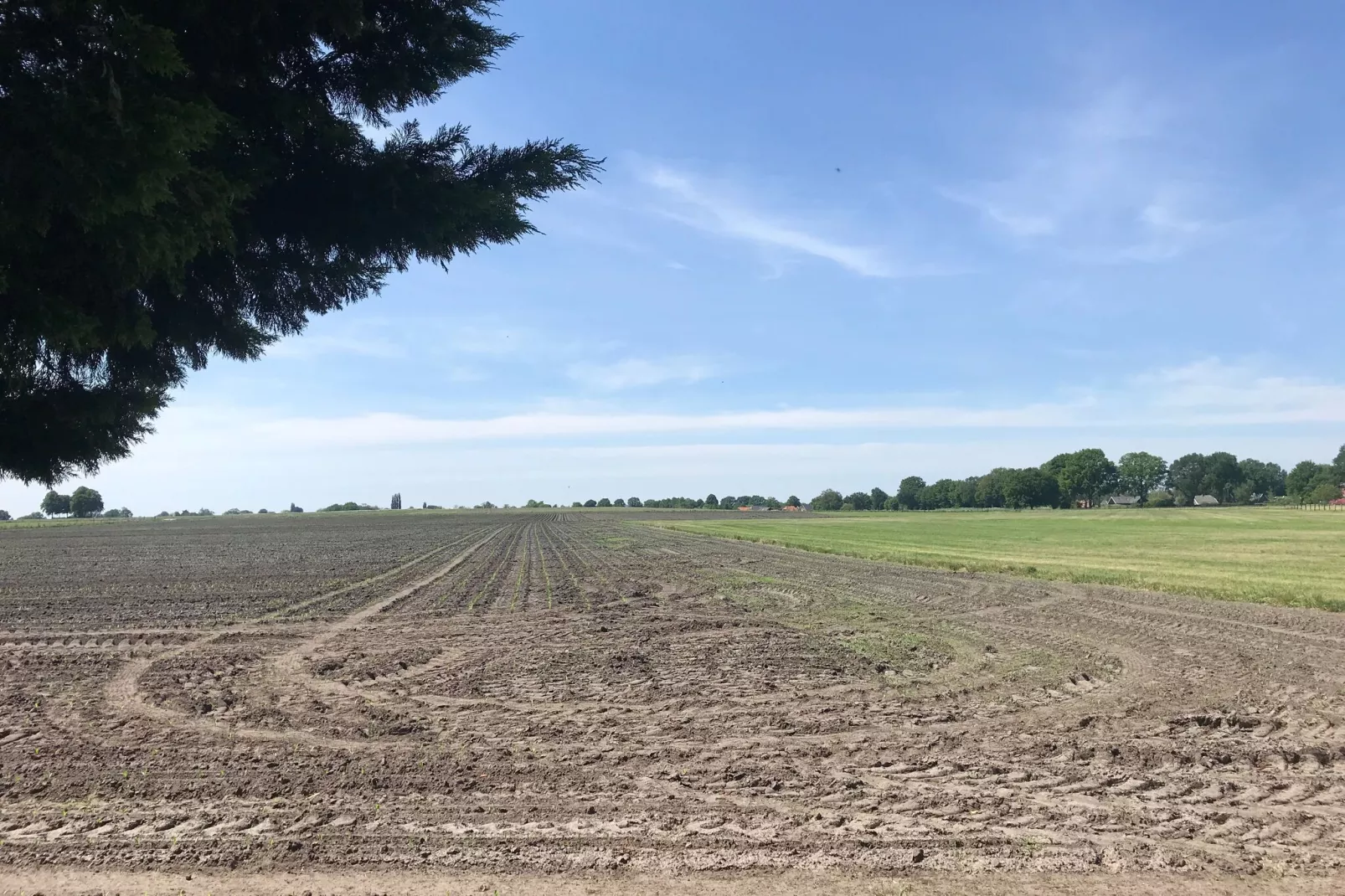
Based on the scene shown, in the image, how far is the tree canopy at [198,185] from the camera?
2.06m

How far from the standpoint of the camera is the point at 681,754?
7145 mm

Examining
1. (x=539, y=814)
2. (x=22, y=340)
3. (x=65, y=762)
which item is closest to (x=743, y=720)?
(x=539, y=814)

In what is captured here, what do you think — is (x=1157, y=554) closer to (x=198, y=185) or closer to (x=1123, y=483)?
(x=198, y=185)

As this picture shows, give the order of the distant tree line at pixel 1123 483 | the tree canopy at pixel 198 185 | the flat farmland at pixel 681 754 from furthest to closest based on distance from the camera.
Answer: the distant tree line at pixel 1123 483 → the flat farmland at pixel 681 754 → the tree canopy at pixel 198 185

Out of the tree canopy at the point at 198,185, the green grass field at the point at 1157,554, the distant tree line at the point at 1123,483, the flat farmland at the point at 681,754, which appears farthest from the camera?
the distant tree line at the point at 1123,483

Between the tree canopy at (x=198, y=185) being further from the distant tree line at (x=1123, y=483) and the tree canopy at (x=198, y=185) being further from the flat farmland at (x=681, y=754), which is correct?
the distant tree line at (x=1123, y=483)

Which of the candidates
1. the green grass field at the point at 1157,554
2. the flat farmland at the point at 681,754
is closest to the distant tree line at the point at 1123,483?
the green grass field at the point at 1157,554

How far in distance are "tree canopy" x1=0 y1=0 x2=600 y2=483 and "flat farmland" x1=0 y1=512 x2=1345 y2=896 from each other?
337 cm

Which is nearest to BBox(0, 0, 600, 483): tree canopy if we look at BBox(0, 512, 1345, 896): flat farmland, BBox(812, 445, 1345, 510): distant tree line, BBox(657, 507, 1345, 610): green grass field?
BBox(0, 512, 1345, 896): flat farmland

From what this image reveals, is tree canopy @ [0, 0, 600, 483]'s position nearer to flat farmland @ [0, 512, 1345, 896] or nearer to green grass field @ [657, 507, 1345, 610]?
flat farmland @ [0, 512, 1345, 896]

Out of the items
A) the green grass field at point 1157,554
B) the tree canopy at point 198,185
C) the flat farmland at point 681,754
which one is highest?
the tree canopy at point 198,185

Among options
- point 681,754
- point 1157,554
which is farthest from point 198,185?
point 1157,554

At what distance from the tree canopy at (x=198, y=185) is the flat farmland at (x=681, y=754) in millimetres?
3367

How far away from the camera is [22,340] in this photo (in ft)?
7.82
